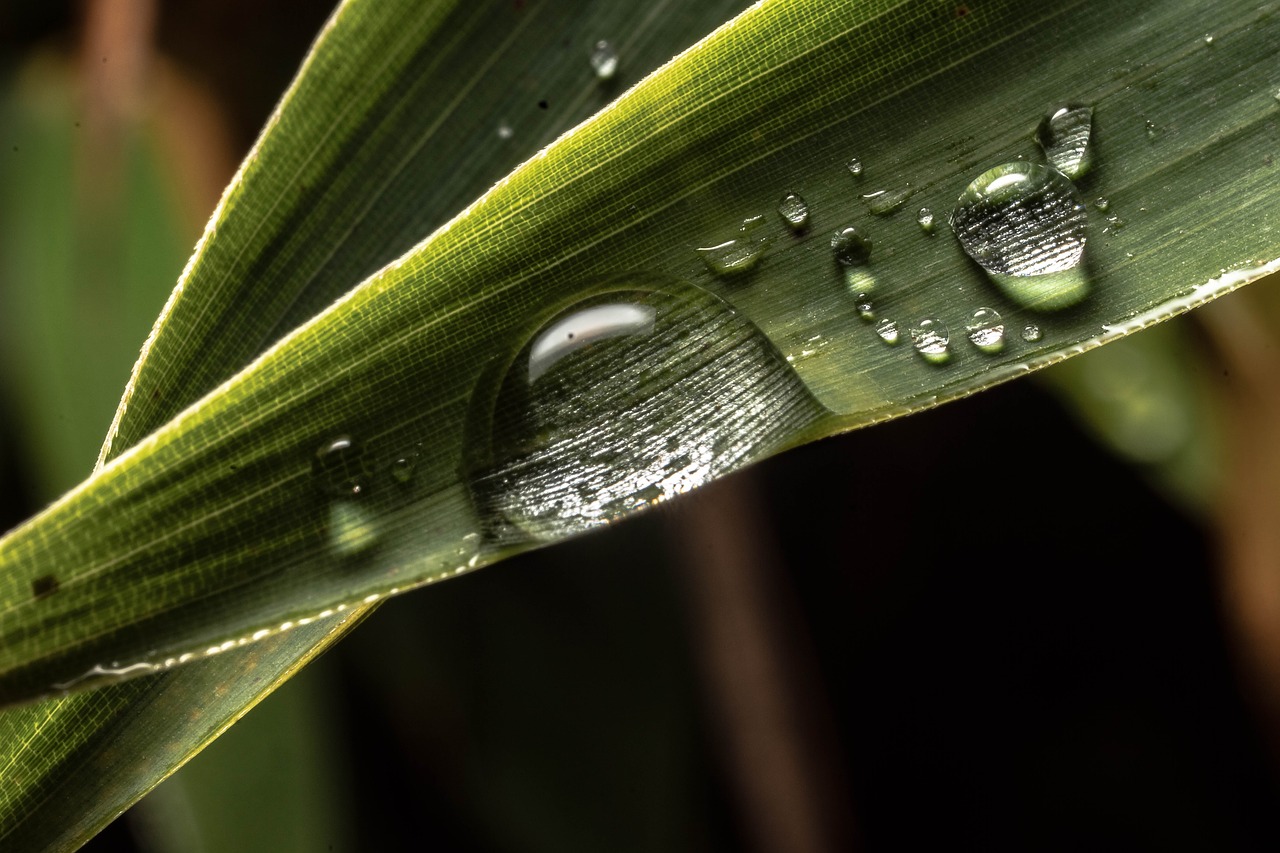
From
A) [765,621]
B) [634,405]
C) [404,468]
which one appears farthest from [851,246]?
[765,621]

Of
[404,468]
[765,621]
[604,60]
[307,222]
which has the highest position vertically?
[604,60]

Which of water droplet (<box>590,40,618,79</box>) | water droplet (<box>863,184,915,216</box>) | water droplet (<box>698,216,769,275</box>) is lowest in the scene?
water droplet (<box>698,216,769,275</box>)

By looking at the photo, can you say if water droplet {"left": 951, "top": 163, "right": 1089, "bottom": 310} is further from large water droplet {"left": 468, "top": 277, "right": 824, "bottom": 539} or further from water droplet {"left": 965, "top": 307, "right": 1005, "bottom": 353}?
large water droplet {"left": 468, "top": 277, "right": 824, "bottom": 539}

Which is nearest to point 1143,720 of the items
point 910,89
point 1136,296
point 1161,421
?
point 1161,421

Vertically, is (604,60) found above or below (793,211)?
above

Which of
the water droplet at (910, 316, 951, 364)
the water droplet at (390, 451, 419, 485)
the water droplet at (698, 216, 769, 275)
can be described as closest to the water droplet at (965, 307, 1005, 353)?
the water droplet at (910, 316, 951, 364)

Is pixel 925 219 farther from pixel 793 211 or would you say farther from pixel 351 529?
pixel 351 529

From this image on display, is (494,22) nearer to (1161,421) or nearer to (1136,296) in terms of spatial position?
(1136,296)
